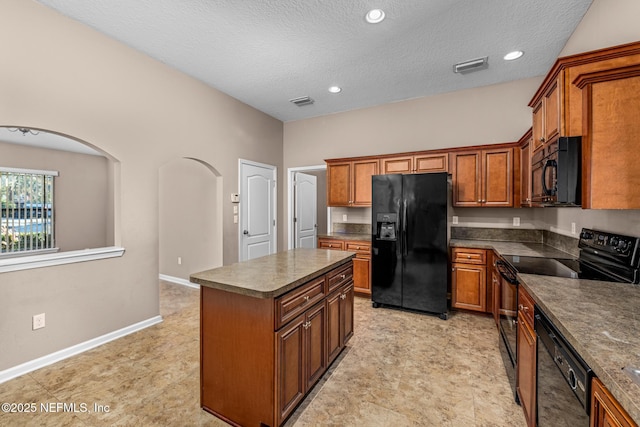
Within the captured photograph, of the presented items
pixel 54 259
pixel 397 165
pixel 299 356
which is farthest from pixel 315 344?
pixel 397 165

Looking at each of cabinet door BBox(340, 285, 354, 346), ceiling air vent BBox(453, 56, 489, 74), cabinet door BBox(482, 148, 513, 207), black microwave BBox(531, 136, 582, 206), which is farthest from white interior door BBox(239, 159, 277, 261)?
black microwave BBox(531, 136, 582, 206)

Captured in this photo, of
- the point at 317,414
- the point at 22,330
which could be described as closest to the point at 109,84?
the point at 22,330

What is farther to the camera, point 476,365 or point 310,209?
point 310,209

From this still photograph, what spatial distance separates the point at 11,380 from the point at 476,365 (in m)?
3.84

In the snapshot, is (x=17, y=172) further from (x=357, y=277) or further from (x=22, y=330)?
(x=357, y=277)

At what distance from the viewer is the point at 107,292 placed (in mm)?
2877

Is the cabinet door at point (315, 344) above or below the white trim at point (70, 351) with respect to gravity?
above

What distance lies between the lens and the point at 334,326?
2371mm

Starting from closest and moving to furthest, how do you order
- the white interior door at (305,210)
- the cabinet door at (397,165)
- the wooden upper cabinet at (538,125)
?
the wooden upper cabinet at (538,125)
the cabinet door at (397,165)
the white interior door at (305,210)

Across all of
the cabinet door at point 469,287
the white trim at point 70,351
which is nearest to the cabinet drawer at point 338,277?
the cabinet door at point 469,287

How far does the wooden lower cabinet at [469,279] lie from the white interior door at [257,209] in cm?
305

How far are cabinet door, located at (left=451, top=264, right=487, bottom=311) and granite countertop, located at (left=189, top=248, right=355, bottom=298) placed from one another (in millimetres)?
1817

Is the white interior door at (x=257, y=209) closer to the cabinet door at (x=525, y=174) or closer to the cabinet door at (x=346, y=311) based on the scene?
the cabinet door at (x=346, y=311)

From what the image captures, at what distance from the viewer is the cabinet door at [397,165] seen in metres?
4.05
